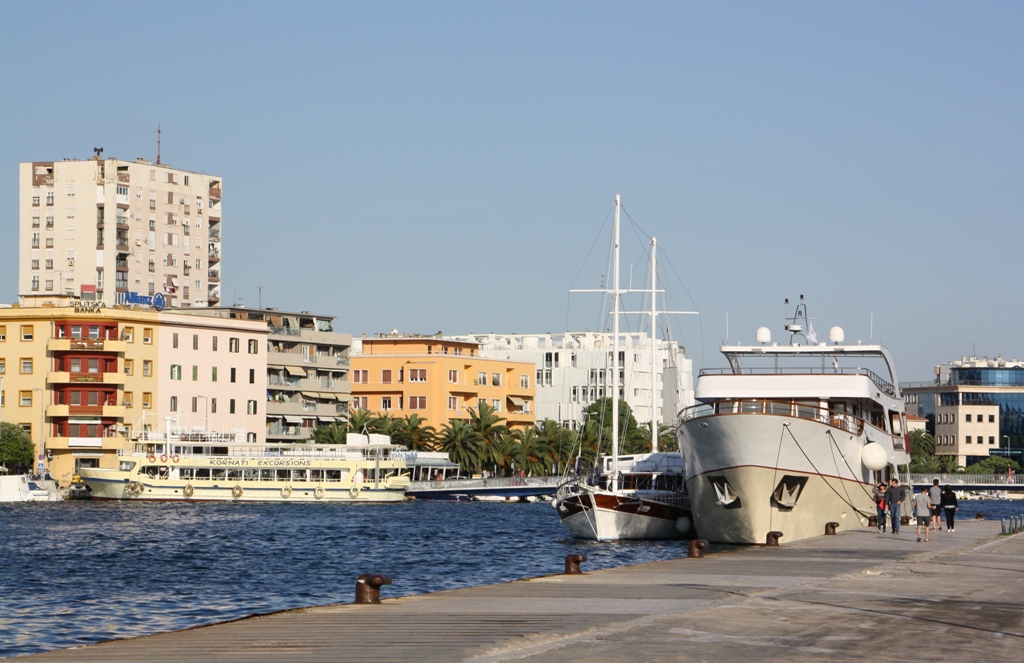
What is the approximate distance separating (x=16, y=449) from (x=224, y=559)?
2574 inches

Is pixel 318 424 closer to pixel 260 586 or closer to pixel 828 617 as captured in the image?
pixel 260 586

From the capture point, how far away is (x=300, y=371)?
143500 millimetres

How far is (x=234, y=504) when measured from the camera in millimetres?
112312

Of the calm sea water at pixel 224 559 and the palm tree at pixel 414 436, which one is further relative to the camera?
the palm tree at pixel 414 436

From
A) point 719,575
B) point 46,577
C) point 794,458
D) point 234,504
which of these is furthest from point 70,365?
point 719,575

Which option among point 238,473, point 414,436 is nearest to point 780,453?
point 238,473

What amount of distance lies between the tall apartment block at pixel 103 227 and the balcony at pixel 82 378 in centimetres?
3377

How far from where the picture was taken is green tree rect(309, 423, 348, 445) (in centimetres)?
13562

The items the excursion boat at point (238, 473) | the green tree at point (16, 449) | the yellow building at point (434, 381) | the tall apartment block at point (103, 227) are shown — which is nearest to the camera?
the excursion boat at point (238, 473)

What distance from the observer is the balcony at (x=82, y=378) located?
12088 cm

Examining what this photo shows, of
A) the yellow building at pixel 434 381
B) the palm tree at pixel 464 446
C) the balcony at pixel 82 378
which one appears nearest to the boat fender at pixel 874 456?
the balcony at pixel 82 378

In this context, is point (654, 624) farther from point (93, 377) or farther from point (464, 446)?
point (464, 446)

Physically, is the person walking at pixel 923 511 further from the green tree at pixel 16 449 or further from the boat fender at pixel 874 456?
the green tree at pixel 16 449

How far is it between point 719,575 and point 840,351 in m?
31.3
